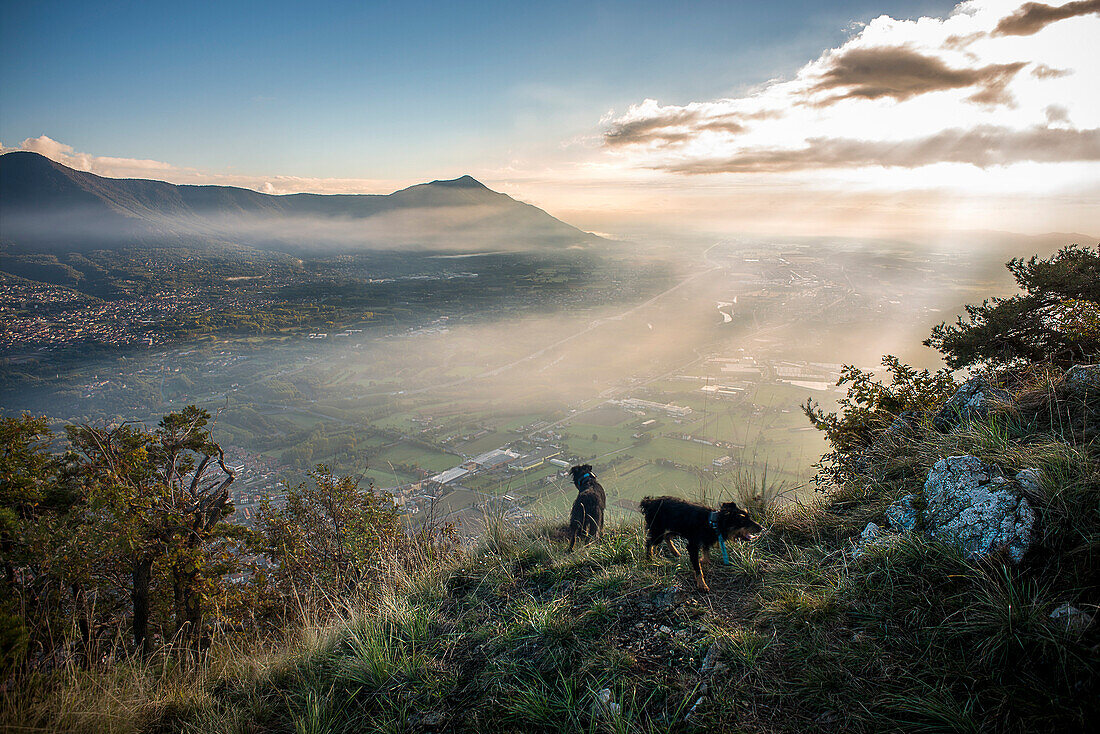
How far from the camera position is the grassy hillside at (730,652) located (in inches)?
82.3

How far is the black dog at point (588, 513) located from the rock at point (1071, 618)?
3644 mm

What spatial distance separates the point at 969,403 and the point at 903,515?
2.58m

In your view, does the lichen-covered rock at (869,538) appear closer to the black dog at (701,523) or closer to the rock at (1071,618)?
the black dog at (701,523)

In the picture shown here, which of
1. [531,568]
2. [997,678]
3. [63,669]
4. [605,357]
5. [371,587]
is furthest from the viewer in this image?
[605,357]

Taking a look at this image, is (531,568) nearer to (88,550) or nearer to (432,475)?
(88,550)

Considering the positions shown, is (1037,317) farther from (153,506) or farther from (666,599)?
(153,506)

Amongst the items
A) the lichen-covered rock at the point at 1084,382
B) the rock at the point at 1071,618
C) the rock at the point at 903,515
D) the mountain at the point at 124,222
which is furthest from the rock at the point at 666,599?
the mountain at the point at 124,222

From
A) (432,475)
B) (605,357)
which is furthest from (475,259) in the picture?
(432,475)

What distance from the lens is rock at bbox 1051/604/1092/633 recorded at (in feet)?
6.45

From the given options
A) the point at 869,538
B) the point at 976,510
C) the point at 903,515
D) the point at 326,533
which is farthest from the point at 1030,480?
the point at 326,533

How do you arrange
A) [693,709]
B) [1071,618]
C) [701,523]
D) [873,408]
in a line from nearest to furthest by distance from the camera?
[1071,618], [693,709], [701,523], [873,408]

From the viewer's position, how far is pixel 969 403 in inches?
193

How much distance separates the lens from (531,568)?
456 cm

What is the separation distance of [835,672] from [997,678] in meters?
0.68
